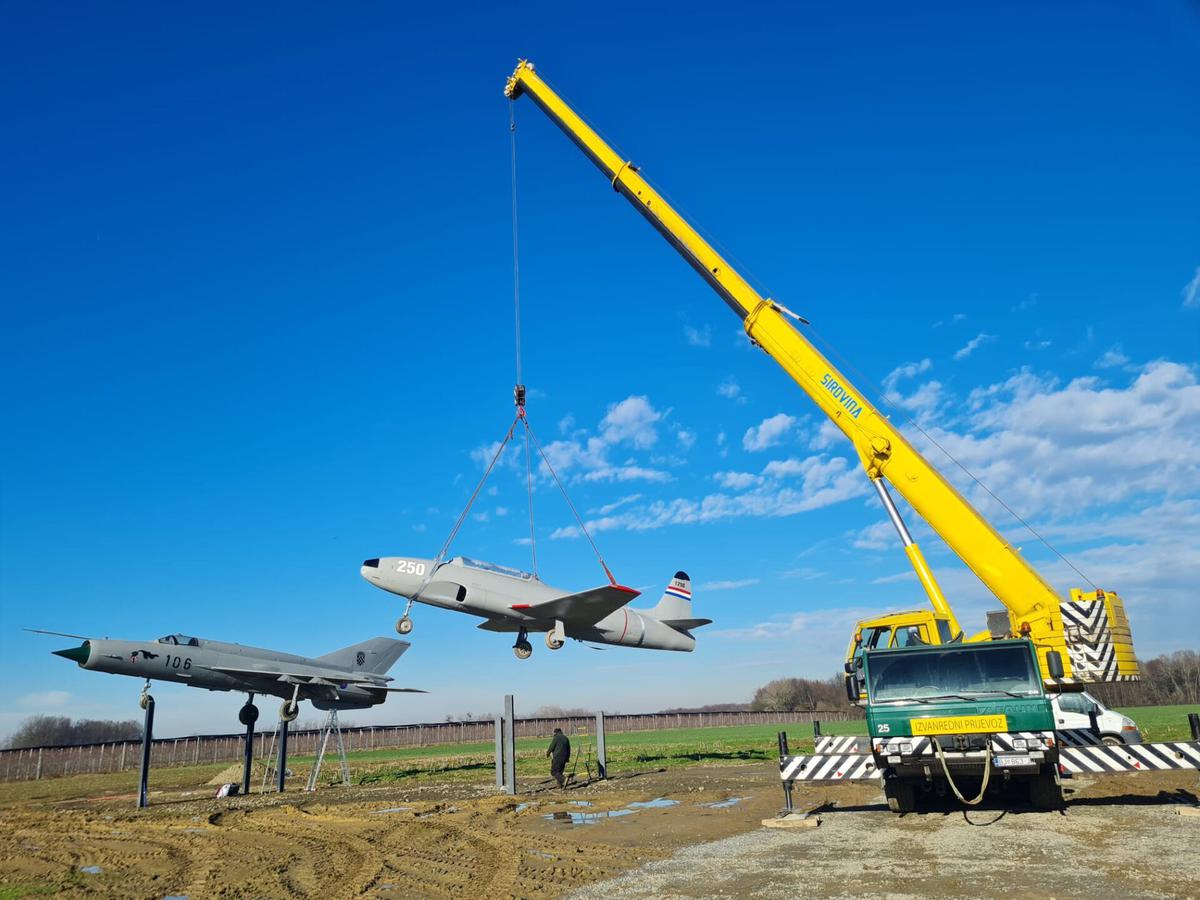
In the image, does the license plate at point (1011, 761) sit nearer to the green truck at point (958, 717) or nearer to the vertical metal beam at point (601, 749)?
the green truck at point (958, 717)

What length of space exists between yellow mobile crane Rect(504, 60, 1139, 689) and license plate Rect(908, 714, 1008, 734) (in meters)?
1.03

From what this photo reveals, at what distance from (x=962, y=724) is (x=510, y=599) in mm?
13265

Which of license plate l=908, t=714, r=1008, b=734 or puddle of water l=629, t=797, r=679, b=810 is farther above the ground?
license plate l=908, t=714, r=1008, b=734

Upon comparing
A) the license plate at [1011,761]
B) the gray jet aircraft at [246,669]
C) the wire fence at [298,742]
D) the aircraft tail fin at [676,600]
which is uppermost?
the aircraft tail fin at [676,600]

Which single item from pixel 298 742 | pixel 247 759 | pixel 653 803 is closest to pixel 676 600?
pixel 653 803

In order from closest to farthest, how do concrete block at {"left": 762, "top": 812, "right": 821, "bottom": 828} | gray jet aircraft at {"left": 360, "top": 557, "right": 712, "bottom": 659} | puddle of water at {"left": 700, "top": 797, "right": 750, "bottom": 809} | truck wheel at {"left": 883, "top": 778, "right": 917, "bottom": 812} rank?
concrete block at {"left": 762, "top": 812, "right": 821, "bottom": 828}, truck wheel at {"left": 883, "top": 778, "right": 917, "bottom": 812}, puddle of water at {"left": 700, "top": 797, "right": 750, "bottom": 809}, gray jet aircraft at {"left": 360, "top": 557, "right": 712, "bottom": 659}

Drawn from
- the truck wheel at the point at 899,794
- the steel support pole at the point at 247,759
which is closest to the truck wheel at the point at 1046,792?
the truck wheel at the point at 899,794

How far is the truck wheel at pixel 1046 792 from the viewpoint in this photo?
35.3 ft

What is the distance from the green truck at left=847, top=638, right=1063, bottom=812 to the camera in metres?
9.98

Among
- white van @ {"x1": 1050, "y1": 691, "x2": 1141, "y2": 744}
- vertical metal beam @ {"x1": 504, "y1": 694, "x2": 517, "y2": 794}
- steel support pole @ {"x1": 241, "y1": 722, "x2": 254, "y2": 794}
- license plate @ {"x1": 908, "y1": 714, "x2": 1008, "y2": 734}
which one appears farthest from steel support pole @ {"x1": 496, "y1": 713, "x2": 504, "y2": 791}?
white van @ {"x1": 1050, "y1": 691, "x2": 1141, "y2": 744}

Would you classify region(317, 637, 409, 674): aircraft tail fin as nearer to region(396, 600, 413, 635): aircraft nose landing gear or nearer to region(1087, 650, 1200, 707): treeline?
region(396, 600, 413, 635): aircraft nose landing gear

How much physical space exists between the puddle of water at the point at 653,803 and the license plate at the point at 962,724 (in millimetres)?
6119

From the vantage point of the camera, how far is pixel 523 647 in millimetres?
22203

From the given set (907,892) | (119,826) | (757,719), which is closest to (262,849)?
(119,826)
